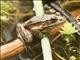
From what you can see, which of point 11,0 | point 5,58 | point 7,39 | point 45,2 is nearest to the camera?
point 5,58

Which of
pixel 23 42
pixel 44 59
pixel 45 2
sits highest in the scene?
pixel 45 2

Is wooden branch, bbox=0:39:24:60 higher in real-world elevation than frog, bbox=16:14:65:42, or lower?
lower

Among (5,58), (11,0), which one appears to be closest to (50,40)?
(5,58)

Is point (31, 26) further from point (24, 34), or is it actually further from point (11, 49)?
point (11, 49)

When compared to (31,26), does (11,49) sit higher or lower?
lower

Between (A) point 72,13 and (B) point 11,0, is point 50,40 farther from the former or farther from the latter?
(B) point 11,0

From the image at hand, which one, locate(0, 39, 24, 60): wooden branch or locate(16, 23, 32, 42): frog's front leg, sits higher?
locate(16, 23, 32, 42): frog's front leg

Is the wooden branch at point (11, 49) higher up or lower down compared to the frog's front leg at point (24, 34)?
lower down

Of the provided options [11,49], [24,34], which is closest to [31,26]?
[24,34]
